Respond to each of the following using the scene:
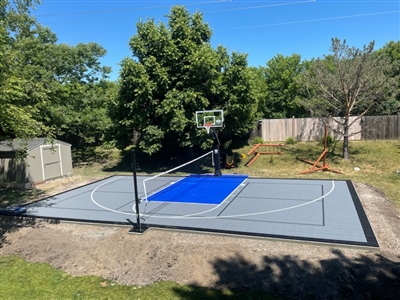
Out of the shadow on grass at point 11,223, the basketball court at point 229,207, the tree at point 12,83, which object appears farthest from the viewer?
the shadow on grass at point 11,223

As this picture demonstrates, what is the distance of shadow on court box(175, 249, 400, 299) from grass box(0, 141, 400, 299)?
0.99 ft

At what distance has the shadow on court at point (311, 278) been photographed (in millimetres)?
4988

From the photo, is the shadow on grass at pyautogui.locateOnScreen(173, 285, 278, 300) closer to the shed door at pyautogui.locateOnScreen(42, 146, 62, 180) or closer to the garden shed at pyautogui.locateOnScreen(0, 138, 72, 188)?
the garden shed at pyautogui.locateOnScreen(0, 138, 72, 188)

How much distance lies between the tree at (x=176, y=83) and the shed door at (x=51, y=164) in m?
3.52

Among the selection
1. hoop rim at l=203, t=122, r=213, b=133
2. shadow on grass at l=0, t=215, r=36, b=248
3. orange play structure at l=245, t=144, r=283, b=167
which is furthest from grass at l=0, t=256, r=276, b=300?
orange play structure at l=245, t=144, r=283, b=167

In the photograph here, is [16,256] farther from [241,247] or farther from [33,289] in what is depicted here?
[241,247]

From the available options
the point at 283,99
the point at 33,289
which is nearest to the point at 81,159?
the point at 33,289

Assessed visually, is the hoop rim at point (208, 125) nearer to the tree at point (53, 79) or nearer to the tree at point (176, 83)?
the tree at point (176, 83)

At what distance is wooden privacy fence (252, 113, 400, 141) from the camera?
1911 cm

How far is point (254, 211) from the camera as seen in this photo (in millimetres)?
9500

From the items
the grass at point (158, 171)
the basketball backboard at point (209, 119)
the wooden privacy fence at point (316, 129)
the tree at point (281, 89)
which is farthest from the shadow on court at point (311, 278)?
the tree at point (281, 89)

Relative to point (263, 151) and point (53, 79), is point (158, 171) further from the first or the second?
point (53, 79)

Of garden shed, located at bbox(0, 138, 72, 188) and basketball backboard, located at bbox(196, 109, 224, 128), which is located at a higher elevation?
basketball backboard, located at bbox(196, 109, 224, 128)

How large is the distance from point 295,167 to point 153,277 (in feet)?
39.4
